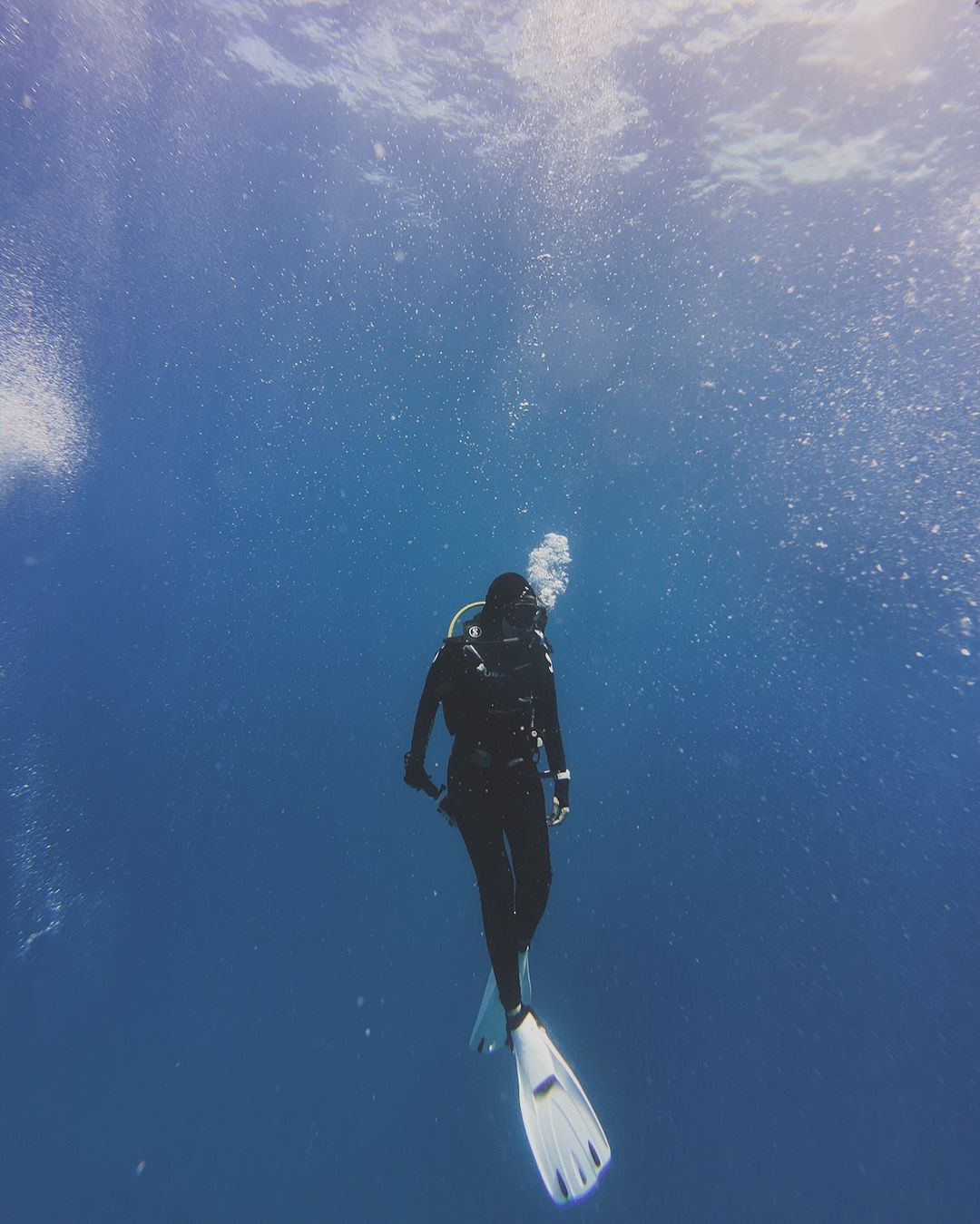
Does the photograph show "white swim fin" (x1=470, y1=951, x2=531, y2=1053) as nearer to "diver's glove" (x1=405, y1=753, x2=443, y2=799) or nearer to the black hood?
"diver's glove" (x1=405, y1=753, x2=443, y2=799)

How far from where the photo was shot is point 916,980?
594 inches

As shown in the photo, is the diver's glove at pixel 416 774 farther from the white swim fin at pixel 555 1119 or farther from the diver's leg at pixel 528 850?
the white swim fin at pixel 555 1119

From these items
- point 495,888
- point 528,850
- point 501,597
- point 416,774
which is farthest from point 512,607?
point 495,888

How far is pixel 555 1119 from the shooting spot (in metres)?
3.52

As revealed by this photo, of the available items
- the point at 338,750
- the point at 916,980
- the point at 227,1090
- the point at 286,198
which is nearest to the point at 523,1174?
the point at 227,1090

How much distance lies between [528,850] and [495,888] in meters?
0.34

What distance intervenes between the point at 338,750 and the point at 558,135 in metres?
20.2

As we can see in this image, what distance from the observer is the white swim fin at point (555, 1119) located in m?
3.37

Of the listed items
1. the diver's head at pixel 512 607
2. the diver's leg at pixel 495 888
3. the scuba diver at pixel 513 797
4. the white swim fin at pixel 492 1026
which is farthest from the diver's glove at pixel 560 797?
the white swim fin at pixel 492 1026

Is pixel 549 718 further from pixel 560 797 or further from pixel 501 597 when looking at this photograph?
pixel 501 597

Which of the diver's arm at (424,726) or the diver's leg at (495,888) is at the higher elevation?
the diver's arm at (424,726)

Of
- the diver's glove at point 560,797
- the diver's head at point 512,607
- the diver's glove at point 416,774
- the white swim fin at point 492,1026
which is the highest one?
the diver's head at point 512,607

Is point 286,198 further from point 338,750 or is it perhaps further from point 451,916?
point 451,916

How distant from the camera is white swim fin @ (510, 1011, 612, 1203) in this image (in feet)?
11.0
